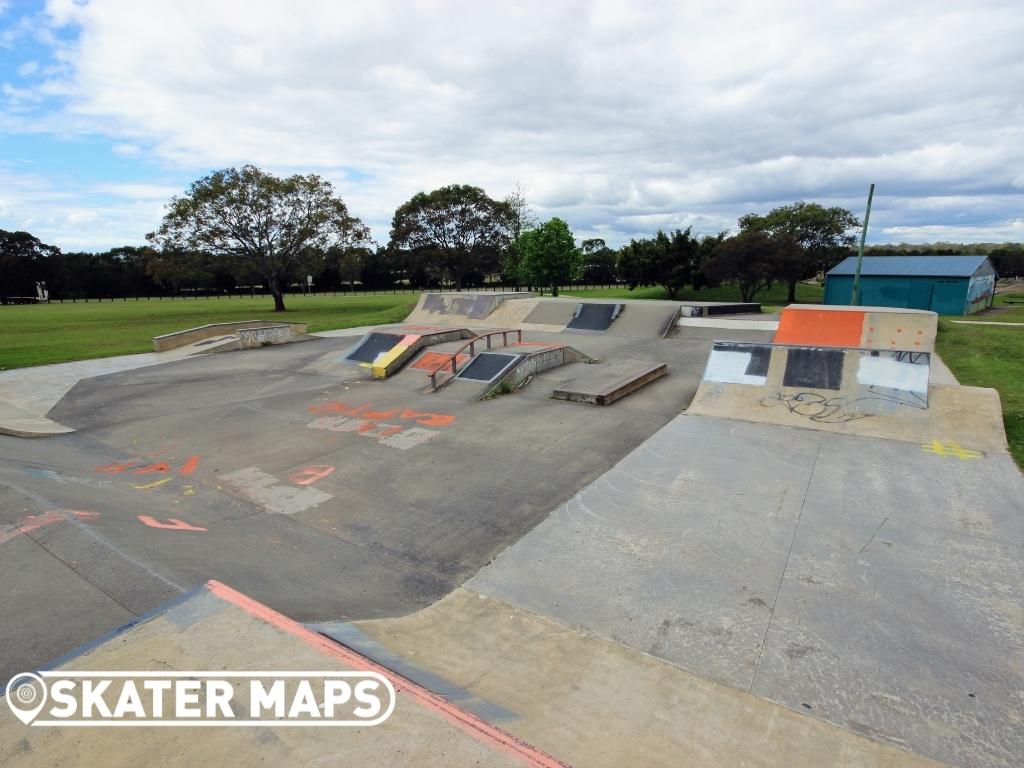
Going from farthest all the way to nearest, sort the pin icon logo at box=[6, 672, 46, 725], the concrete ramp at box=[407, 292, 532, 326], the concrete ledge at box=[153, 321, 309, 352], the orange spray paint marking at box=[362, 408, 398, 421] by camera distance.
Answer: the concrete ramp at box=[407, 292, 532, 326] < the concrete ledge at box=[153, 321, 309, 352] < the orange spray paint marking at box=[362, 408, 398, 421] < the pin icon logo at box=[6, 672, 46, 725]

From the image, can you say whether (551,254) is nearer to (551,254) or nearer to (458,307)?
(551,254)

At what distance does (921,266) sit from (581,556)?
126 ft

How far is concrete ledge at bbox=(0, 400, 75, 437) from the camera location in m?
9.79

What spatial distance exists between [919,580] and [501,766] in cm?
452

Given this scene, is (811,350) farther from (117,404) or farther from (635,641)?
(117,404)

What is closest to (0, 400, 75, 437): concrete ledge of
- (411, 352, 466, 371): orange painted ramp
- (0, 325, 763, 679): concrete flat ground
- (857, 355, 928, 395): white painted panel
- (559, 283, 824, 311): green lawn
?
(0, 325, 763, 679): concrete flat ground

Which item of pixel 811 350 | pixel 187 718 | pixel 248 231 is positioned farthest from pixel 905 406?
pixel 248 231

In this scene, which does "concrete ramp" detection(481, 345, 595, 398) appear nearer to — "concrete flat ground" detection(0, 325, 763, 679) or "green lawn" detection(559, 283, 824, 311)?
"concrete flat ground" detection(0, 325, 763, 679)

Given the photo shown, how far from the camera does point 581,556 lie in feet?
17.3

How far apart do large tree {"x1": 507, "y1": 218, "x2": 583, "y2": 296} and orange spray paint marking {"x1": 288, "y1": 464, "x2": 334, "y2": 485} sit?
34376 mm

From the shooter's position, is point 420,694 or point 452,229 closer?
point 420,694

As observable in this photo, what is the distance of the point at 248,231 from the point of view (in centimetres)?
3800

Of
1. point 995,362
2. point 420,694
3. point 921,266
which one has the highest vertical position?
point 921,266

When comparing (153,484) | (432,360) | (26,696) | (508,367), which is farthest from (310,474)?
(432,360)
